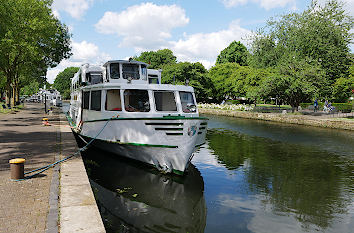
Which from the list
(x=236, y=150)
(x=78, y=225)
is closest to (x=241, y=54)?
(x=236, y=150)

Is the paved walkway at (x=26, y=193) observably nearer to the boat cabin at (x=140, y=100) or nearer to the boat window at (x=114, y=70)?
the boat cabin at (x=140, y=100)

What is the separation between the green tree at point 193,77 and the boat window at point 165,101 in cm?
4555

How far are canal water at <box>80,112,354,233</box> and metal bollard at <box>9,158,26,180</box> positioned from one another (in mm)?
2163

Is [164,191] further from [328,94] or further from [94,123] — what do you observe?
[328,94]

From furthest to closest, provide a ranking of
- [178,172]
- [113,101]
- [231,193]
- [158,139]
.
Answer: [113,101] < [178,172] < [158,139] < [231,193]

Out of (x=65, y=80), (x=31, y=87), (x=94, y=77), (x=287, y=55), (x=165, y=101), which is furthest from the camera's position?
(x=65, y=80)

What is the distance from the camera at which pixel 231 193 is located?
356 inches

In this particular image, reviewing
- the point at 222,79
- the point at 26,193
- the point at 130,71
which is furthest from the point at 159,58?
the point at 26,193

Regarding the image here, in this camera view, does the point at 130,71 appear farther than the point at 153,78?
No

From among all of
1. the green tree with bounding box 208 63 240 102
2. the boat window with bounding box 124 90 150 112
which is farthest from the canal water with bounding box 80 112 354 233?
the green tree with bounding box 208 63 240 102

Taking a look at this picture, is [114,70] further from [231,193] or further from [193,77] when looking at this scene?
[193,77]

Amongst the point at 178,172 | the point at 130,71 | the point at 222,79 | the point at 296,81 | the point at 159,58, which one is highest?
the point at 159,58

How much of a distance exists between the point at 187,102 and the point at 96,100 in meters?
4.15

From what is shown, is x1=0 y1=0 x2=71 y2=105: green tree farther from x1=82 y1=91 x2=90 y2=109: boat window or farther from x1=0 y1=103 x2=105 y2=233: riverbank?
x1=0 y1=103 x2=105 y2=233: riverbank
